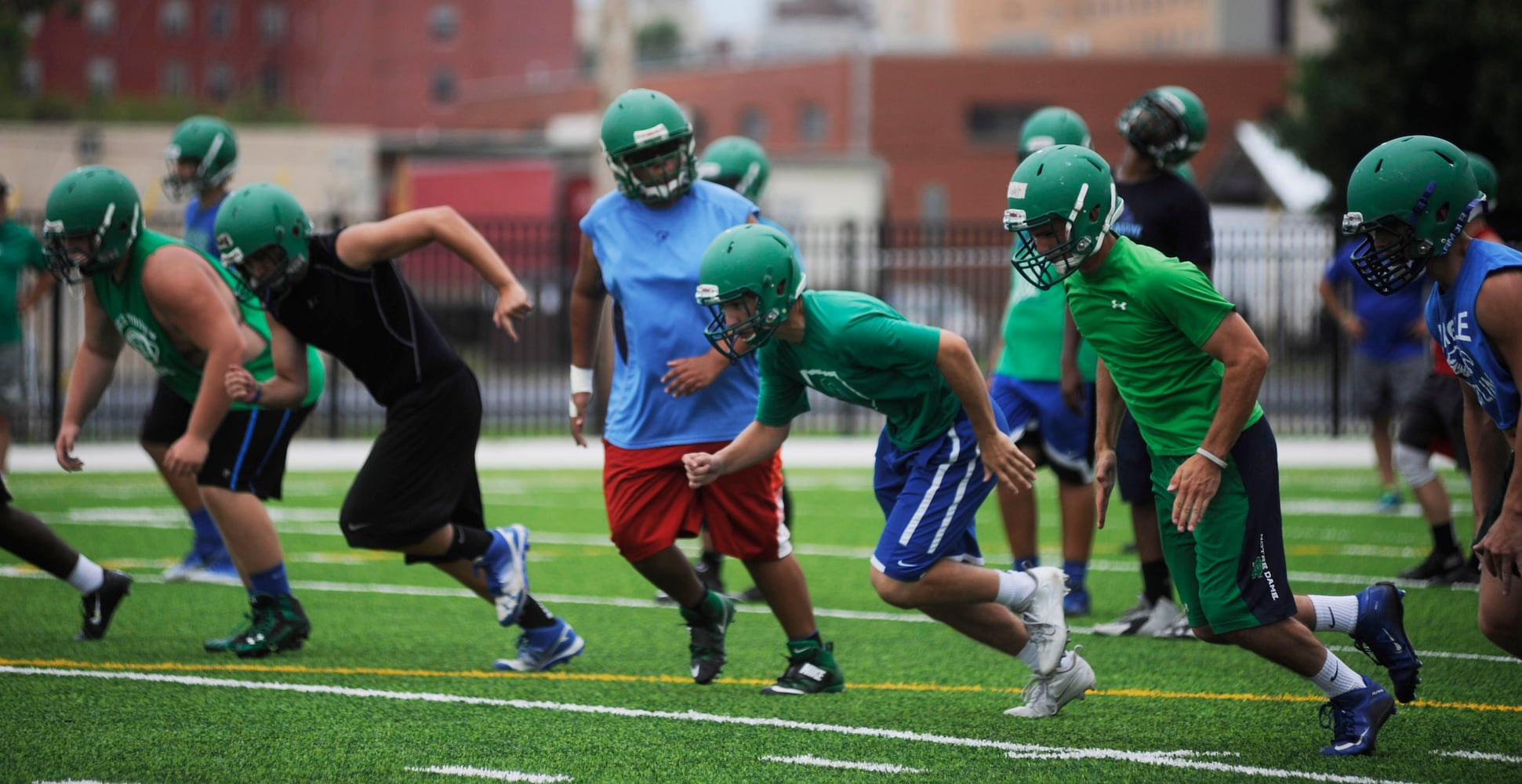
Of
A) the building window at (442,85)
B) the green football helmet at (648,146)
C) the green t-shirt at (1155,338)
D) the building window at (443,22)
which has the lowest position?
the green t-shirt at (1155,338)

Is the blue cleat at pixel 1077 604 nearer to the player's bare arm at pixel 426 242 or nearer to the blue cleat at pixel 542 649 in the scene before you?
the blue cleat at pixel 542 649

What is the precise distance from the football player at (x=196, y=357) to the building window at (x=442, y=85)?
6796 cm

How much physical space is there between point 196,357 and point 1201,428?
13.7 feet

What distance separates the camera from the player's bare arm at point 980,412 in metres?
5.04

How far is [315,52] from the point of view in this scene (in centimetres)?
7212

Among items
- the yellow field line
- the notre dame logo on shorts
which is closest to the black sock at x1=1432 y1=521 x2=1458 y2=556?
the yellow field line

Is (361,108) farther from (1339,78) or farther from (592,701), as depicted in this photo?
(592,701)

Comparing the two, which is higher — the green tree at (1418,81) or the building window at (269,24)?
the building window at (269,24)

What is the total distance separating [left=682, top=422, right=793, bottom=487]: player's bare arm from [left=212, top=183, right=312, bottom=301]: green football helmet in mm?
1760

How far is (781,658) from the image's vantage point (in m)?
6.68

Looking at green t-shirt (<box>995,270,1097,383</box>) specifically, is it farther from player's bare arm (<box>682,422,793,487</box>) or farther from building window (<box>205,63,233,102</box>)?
building window (<box>205,63,233,102</box>)

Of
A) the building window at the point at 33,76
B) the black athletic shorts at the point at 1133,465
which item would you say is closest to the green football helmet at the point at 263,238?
the black athletic shorts at the point at 1133,465

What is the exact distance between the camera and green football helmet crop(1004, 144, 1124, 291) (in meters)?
Answer: 4.75

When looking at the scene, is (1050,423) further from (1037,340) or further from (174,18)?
(174,18)
